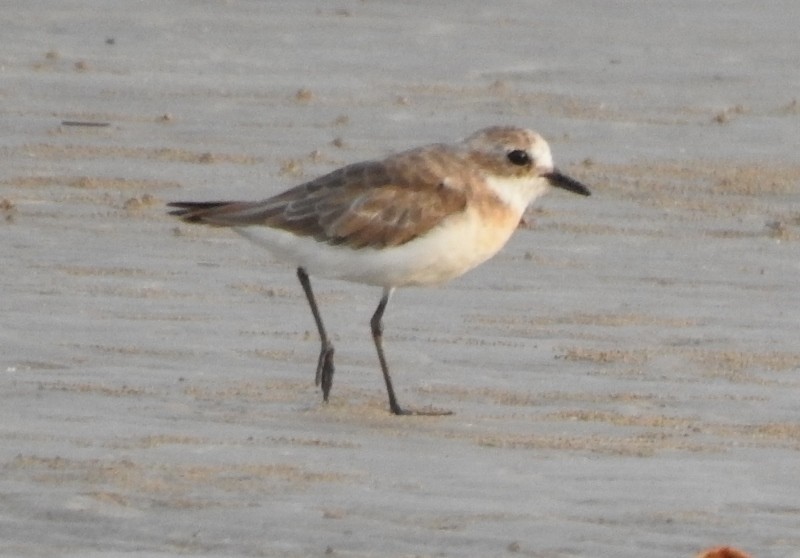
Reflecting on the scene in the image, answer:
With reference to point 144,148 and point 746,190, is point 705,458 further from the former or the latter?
point 144,148

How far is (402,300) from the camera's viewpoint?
934 centimetres

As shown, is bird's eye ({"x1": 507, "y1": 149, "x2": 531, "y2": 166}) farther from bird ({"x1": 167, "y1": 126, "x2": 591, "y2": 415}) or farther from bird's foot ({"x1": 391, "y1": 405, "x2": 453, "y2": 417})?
bird's foot ({"x1": 391, "y1": 405, "x2": 453, "y2": 417})

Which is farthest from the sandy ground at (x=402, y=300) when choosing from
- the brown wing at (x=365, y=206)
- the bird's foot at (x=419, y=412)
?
the brown wing at (x=365, y=206)

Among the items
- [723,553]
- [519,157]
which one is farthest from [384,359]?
[723,553]

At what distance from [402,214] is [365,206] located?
0.14m

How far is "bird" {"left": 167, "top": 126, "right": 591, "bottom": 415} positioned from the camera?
8125 millimetres

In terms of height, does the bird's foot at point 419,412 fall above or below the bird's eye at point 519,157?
below

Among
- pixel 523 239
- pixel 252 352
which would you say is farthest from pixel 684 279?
pixel 252 352

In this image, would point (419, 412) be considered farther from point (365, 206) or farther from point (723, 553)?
point (723, 553)

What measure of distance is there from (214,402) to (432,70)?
549cm

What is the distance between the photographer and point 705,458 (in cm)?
709

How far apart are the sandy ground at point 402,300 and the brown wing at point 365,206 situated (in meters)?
0.47

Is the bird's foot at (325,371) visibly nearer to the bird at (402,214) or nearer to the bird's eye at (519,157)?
the bird at (402,214)

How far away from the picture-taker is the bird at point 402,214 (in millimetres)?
8125
